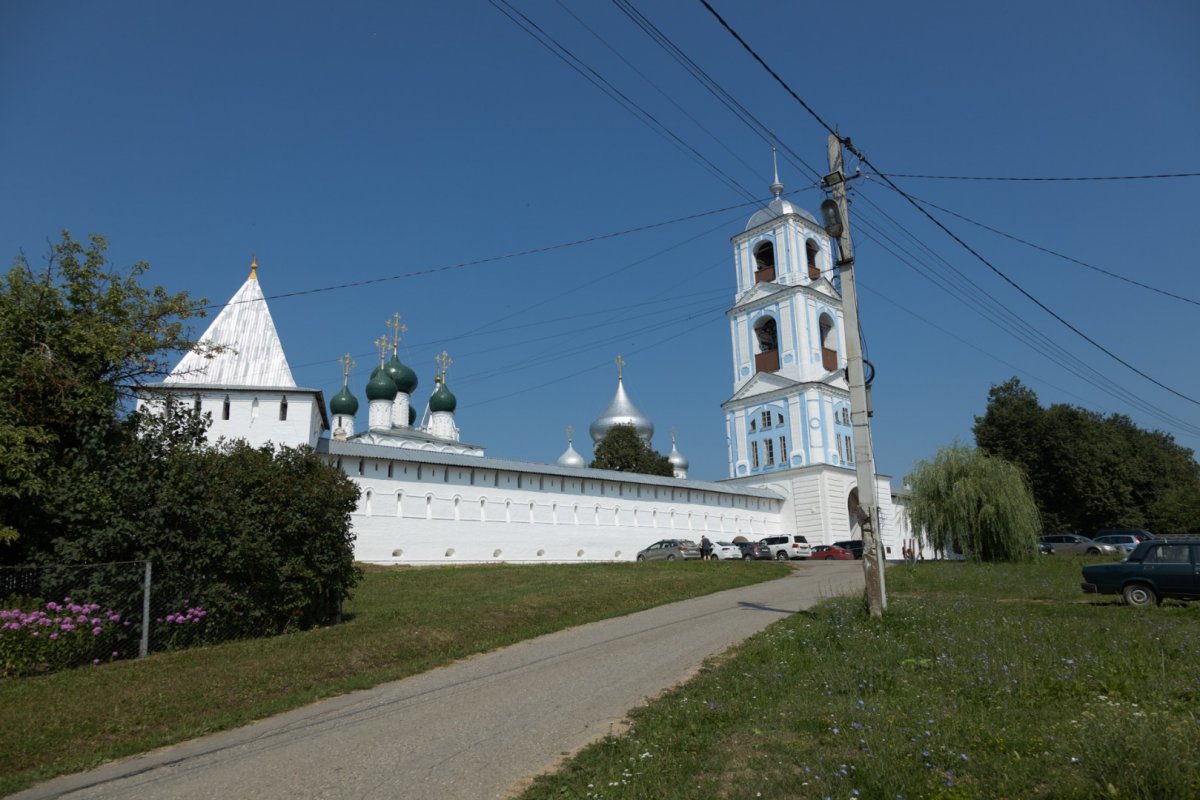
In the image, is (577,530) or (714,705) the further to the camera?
(577,530)

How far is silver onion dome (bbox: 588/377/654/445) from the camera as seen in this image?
6956 cm

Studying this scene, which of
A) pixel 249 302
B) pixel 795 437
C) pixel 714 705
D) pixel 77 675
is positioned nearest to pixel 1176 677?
pixel 714 705

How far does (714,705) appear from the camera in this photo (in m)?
7.48

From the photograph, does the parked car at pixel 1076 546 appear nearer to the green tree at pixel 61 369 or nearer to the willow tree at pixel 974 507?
the willow tree at pixel 974 507

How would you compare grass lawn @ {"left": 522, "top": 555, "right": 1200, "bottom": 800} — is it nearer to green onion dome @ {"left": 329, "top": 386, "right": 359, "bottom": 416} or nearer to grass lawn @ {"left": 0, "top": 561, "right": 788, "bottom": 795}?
grass lawn @ {"left": 0, "top": 561, "right": 788, "bottom": 795}

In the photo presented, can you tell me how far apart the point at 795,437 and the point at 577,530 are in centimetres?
1870

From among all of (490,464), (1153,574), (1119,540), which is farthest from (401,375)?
(1153,574)

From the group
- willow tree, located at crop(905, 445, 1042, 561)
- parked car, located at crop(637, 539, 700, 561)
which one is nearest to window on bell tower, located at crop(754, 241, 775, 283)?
parked car, located at crop(637, 539, 700, 561)

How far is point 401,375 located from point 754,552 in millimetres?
31268

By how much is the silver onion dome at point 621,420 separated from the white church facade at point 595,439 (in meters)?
0.21

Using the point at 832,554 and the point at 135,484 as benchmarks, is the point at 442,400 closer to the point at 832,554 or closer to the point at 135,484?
the point at 832,554

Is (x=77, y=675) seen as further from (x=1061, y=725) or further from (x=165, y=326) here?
(x=1061, y=725)

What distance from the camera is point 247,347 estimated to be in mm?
30781

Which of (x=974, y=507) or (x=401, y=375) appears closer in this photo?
(x=974, y=507)
